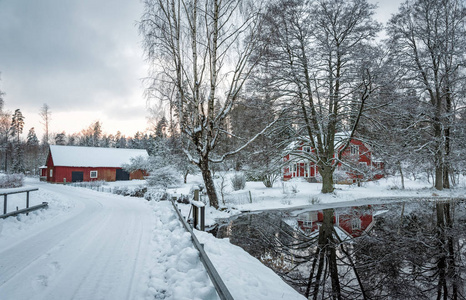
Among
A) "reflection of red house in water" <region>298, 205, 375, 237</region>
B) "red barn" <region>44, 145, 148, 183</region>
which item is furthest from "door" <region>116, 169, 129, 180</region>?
"reflection of red house in water" <region>298, 205, 375, 237</region>

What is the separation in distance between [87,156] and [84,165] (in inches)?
96.8

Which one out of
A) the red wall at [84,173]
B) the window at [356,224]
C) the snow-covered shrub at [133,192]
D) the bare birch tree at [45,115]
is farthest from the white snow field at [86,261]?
the bare birch tree at [45,115]

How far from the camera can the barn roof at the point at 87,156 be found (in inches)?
1473

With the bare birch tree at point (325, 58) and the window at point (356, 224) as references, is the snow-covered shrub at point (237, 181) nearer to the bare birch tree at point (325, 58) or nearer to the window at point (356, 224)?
the bare birch tree at point (325, 58)

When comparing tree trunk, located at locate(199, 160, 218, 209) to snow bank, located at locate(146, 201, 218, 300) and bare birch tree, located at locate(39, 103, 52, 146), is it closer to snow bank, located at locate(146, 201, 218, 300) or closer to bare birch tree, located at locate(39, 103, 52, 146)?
snow bank, located at locate(146, 201, 218, 300)

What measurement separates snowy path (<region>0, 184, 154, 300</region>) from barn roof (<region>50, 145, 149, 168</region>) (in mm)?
32026

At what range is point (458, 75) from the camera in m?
20.3

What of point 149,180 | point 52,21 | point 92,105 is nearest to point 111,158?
point 149,180

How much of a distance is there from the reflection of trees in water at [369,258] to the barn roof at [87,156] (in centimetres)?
3250

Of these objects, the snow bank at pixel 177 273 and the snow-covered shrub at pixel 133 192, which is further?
the snow-covered shrub at pixel 133 192

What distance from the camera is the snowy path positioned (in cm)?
345

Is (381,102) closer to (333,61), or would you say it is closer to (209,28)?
(333,61)

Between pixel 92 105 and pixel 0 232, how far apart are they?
15.8m

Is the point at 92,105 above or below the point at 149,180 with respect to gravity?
above
